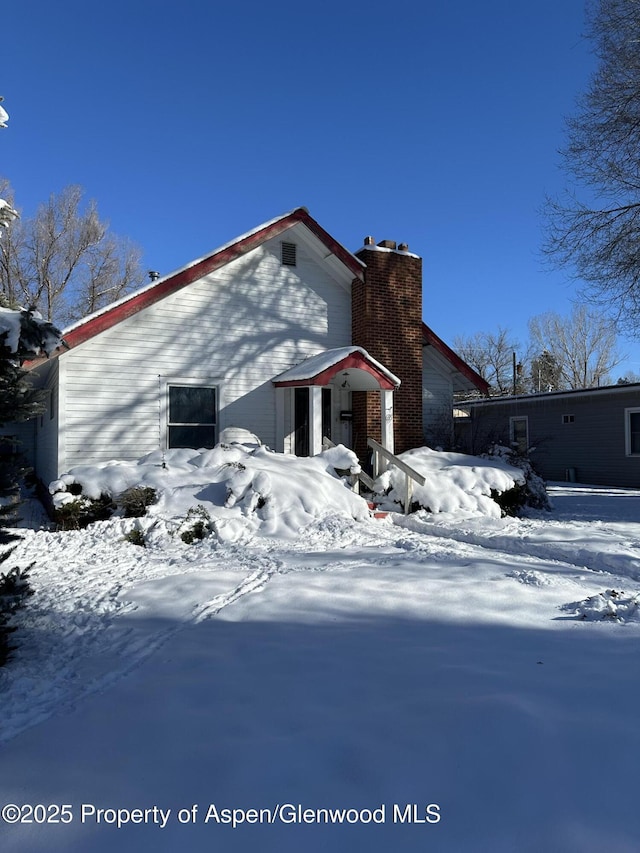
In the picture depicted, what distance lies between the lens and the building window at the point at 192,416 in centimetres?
1191

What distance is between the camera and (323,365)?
11.9 meters

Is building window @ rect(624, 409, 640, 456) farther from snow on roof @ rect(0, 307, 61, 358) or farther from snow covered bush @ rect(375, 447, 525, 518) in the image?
snow on roof @ rect(0, 307, 61, 358)

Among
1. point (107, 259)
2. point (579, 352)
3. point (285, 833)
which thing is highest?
point (107, 259)

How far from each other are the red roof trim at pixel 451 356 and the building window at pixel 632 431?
6722mm

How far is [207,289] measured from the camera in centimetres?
1220

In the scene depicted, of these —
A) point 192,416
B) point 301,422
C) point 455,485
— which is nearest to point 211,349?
point 192,416

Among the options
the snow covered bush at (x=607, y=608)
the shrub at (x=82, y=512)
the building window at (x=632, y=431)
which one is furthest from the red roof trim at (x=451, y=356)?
the snow covered bush at (x=607, y=608)

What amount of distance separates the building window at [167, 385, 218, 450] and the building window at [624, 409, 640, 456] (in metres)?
14.1

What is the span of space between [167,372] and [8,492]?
25.4ft

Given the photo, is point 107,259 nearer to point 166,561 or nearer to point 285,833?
point 166,561

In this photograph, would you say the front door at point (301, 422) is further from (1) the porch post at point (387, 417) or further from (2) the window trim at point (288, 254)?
(2) the window trim at point (288, 254)

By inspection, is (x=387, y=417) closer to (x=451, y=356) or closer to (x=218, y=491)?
(x=451, y=356)

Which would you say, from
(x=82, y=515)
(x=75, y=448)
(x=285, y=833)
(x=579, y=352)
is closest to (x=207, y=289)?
(x=75, y=448)

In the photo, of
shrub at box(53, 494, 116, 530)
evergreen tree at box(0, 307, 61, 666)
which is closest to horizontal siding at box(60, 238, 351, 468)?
shrub at box(53, 494, 116, 530)
